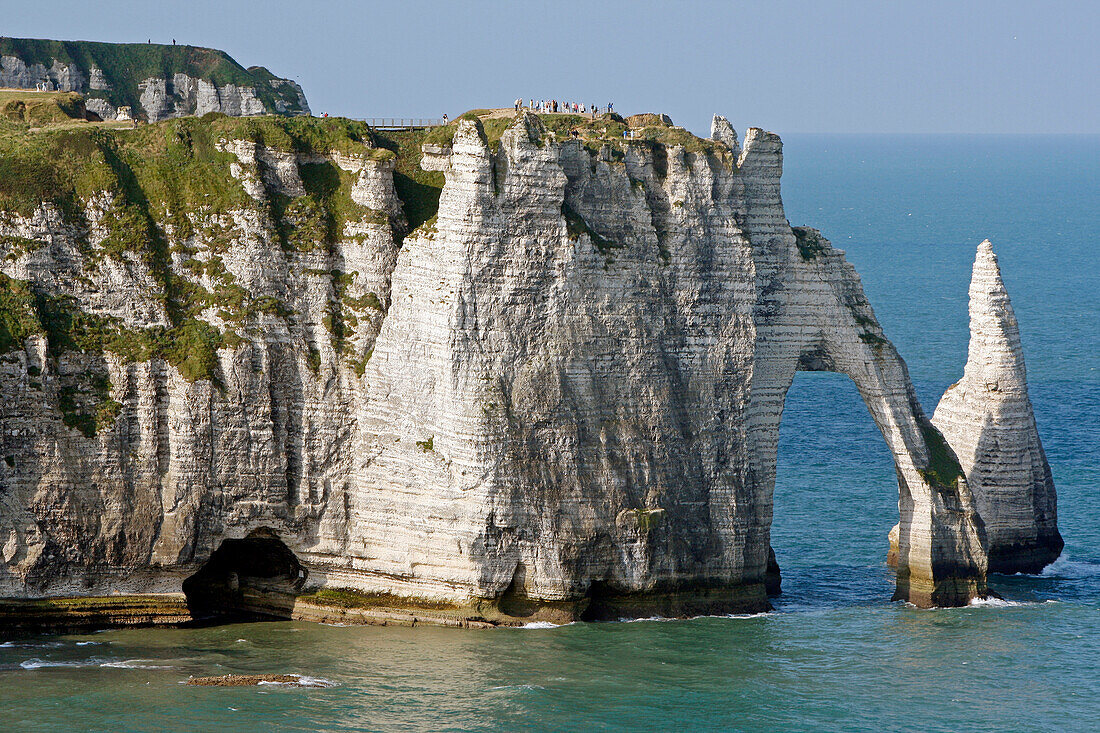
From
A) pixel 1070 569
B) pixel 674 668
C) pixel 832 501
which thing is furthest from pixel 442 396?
pixel 1070 569

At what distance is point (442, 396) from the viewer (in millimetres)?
54406

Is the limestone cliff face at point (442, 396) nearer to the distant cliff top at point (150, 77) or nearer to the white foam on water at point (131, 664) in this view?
the white foam on water at point (131, 664)

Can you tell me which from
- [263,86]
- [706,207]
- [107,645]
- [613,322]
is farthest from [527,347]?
[263,86]

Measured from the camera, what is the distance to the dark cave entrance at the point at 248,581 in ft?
186

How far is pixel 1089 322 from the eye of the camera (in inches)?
4724

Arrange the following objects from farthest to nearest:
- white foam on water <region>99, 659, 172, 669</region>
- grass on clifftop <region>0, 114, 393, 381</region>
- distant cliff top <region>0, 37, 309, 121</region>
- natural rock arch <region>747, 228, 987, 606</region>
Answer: distant cliff top <region>0, 37, 309, 121</region> < natural rock arch <region>747, 228, 987, 606</region> < grass on clifftop <region>0, 114, 393, 381</region> < white foam on water <region>99, 659, 172, 669</region>

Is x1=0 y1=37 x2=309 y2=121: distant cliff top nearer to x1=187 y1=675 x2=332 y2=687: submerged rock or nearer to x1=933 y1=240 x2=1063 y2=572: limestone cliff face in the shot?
x1=933 y1=240 x2=1063 y2=572: limestone cliff face

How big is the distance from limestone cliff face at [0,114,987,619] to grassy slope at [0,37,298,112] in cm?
3132

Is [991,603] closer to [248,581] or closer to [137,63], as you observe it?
[248,581]

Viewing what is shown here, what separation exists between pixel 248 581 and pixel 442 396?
1024cm

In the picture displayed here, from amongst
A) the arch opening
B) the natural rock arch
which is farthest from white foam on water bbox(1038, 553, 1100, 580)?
the arch opening

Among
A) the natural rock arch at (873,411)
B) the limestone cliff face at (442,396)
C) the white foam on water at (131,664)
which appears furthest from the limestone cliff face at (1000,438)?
the white foam on water at (131,664)

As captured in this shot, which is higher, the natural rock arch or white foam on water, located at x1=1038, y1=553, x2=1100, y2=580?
the natural rock arch

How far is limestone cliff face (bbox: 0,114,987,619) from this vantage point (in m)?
53.9
